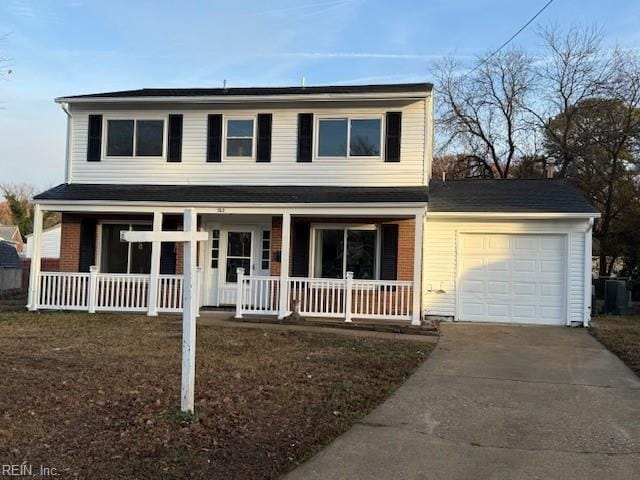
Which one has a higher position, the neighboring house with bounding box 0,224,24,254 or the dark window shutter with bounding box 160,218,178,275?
the neighboring house with bounding box 0,224,24,254

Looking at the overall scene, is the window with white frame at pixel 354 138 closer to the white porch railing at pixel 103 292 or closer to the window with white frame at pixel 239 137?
the window with white frame at pixel 239 137

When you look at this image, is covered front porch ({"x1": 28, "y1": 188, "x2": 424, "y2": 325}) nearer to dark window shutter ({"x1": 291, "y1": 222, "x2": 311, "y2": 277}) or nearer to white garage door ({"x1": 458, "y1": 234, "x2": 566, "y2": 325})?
dark window shutter ({"x1": 291, "y1": 222, "x2": 311, "y2": 277})

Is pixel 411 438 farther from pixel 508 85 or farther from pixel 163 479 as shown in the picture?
pixel 508 85

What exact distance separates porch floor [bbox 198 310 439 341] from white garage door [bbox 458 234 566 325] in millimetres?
1801

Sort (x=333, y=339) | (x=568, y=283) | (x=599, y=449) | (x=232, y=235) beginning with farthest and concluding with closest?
(x=232, y=235) < (x=568, y=283) < (x=333, y=339) < (x=599, y=449)

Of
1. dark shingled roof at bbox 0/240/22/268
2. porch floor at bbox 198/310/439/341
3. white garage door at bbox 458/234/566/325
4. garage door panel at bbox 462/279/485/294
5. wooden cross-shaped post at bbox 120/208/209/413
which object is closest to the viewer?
wooden cross-shaped post at bbox 120/208/209/413

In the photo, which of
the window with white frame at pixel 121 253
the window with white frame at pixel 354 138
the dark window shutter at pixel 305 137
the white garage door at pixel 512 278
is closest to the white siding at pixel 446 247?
the white garage door at pixel 512 278

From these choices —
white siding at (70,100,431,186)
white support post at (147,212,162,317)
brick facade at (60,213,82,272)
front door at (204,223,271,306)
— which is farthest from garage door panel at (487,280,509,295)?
brick facade at (60,213,82,272)

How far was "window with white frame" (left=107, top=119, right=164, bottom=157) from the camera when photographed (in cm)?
1544

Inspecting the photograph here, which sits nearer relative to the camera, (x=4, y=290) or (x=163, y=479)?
(x=163, y=479)

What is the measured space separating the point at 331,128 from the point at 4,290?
16.1 metres

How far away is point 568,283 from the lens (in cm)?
1348

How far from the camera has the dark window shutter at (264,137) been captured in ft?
49.1

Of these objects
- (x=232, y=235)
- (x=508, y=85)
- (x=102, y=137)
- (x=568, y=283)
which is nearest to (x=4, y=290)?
(x=102, y=137)
